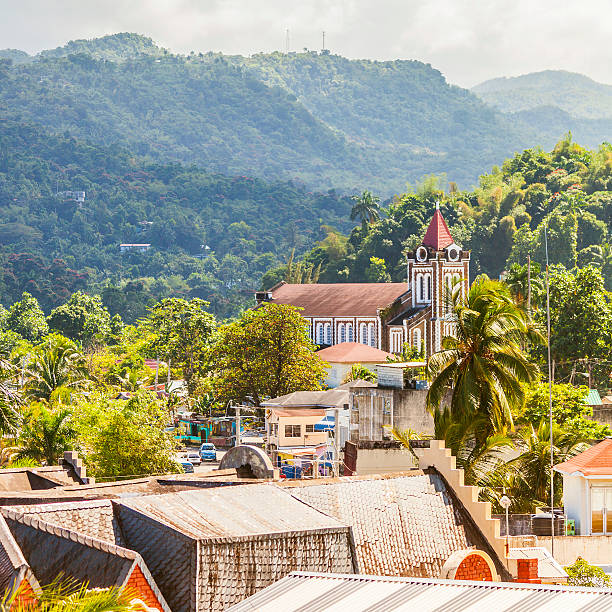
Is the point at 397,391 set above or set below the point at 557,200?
below

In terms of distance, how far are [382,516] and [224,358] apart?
205ft

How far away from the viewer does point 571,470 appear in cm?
3553

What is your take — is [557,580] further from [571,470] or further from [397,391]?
[397,391]

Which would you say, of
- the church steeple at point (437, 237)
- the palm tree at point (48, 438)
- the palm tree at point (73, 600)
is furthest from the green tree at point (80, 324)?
the palm tree at point (73, 600)

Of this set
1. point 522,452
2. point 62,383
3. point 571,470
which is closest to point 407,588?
point 571,470

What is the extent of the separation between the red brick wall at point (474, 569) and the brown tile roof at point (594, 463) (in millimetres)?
14703

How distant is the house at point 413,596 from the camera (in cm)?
1590

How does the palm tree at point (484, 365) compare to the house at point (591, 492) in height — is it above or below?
above

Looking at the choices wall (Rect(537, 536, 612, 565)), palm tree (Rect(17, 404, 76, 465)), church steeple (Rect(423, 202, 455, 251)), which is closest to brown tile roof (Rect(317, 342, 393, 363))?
church steeple (Rect(423, 202, 455, 251))

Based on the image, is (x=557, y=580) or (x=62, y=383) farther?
(x=62, y=383)

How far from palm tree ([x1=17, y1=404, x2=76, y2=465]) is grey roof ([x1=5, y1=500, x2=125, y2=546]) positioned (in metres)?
32.1

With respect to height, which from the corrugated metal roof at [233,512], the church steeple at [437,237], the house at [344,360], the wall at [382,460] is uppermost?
the church steeple at [437,237]

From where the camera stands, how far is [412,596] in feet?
54.8

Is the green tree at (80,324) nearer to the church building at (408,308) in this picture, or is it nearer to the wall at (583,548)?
the church building at (408,308)
